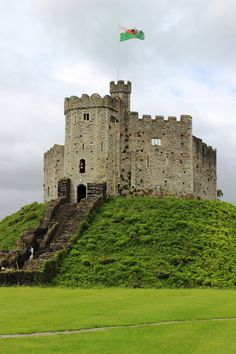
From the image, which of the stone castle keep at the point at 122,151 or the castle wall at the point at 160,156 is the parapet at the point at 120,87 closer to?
the stone castle keep at the point at 122,151

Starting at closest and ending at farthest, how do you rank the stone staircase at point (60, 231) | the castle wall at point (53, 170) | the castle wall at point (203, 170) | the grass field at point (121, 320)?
the grass field at point (121, 320) → the stone staircase at point (60, 231) → the castle wall at point (203, 170) → the castle wall at point (53, 170)

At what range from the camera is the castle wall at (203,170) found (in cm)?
6744

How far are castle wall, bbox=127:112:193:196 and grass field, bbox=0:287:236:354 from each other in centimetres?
3008

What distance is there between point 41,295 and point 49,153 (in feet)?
144

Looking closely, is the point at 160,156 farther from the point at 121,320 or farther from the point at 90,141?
the point at 121,320

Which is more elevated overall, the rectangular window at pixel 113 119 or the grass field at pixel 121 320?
the rectangular window at pixel 113 119

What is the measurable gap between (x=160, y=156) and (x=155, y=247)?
68.8ft

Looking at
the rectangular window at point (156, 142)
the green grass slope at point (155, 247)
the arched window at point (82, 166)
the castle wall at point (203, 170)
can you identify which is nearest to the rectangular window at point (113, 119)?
the rectangular window at point (156, 142)

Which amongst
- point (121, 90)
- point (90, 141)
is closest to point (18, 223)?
point (90, 141)

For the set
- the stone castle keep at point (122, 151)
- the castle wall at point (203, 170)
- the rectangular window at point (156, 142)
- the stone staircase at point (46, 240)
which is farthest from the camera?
the castle wall at point (203, 170)

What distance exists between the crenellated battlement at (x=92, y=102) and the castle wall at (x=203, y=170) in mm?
11246

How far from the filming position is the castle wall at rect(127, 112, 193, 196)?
210ft

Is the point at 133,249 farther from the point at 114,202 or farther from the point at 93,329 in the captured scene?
the point at 93,329

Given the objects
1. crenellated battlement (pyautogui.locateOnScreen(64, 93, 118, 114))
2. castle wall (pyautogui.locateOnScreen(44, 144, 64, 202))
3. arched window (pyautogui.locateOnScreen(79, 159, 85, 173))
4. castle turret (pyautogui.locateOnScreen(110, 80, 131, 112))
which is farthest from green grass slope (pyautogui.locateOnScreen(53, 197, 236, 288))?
castle wall (pyautogui.locateOnScreen(44, 144, 64, 202))
